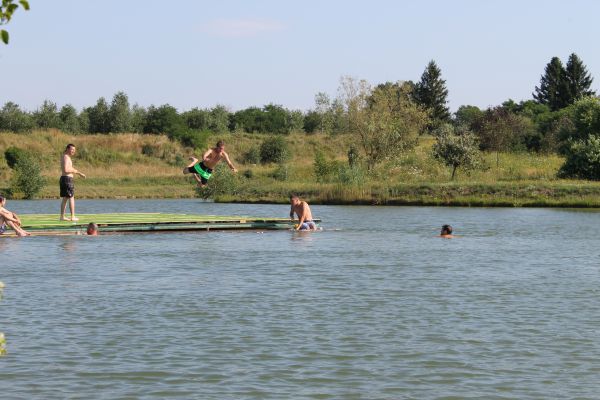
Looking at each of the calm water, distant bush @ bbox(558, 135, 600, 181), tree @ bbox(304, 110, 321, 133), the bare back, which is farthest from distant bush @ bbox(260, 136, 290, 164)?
the bare back

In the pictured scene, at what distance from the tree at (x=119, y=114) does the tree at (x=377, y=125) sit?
29.7 metres

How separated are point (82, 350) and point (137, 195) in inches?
2251

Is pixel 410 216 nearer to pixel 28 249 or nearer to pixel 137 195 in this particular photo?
pixel 28 249

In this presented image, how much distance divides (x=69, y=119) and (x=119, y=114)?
15.0ft

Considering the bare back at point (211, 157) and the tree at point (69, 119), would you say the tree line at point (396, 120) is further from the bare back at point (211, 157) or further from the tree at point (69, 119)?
the bare back at point (211, 157)

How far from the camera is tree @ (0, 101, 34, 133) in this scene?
278 feet

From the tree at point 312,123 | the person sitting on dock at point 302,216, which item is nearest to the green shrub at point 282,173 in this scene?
the tree at point 312,123

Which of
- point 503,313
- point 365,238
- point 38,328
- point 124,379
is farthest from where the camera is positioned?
point 365,238

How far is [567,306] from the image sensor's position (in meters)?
15.2

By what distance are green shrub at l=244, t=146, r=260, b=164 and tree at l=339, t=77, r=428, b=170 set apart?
53.0 feet

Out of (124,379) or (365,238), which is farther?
(365,238)

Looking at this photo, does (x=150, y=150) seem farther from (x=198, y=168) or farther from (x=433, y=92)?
(x=198, y=168)

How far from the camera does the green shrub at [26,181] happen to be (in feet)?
205

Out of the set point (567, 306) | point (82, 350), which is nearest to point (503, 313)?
point (567, 306)
